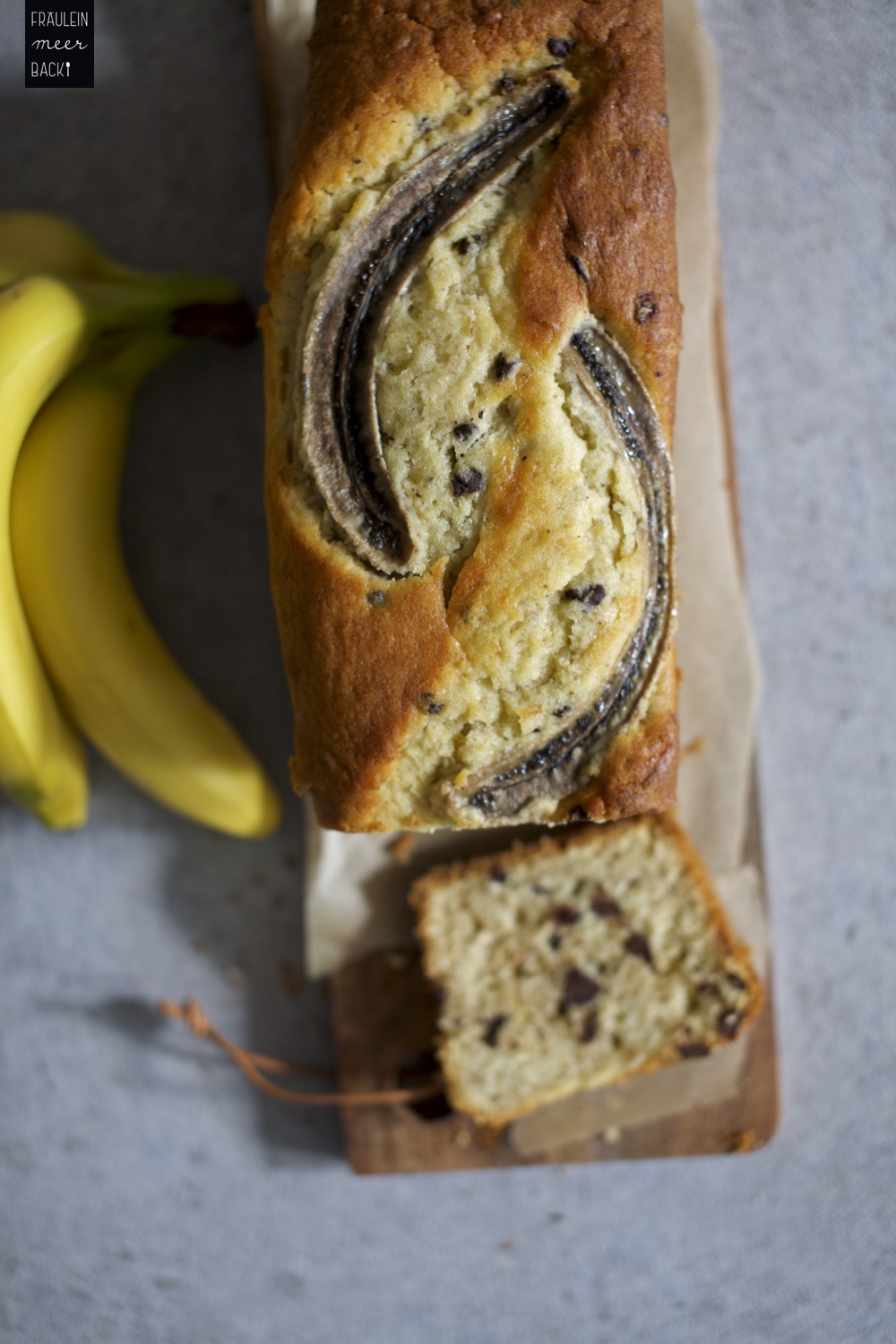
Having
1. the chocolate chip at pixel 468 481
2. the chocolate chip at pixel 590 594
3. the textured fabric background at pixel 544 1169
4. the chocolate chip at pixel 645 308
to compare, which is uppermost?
the chocolate chip at pixel 645 308

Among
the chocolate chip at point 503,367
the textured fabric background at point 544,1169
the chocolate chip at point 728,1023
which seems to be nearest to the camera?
the chocolate chip at point 503,367

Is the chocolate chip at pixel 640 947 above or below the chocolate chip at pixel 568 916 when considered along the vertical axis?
below

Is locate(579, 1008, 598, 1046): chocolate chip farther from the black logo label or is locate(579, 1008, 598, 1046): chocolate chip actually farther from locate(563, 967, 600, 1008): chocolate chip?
the black logo label

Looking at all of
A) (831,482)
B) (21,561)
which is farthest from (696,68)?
(21,561)

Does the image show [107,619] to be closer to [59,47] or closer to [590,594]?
[590,594]

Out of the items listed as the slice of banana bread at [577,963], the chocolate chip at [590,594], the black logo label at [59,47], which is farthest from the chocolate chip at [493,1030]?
the black logo label at [59,47]

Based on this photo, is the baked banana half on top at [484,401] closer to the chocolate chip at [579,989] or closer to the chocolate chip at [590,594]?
the chocolate chip at [590,594]

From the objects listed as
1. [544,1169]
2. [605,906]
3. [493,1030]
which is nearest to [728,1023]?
[605,906]
